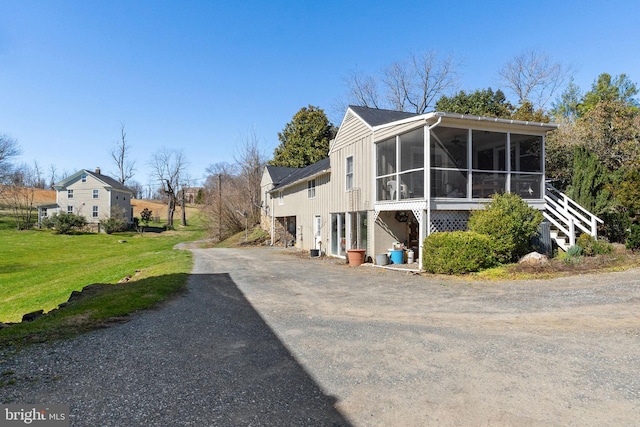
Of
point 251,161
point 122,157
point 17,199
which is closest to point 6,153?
point 17,199

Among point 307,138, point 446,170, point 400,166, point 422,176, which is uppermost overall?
point 307,138

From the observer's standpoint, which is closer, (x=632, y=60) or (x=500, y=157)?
(x=500, y=157)

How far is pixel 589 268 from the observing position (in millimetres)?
9648

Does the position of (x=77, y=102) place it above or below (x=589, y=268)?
above

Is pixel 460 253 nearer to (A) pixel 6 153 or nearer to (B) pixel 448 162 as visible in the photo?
(B) pixel 448 162

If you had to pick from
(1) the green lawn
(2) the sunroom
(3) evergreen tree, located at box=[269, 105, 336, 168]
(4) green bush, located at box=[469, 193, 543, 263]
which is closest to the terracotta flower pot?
(2) the sunroom

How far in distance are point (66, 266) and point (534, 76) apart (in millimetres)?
35395

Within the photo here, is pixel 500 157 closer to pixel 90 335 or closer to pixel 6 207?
pixel 90 335

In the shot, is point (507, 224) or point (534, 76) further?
point (534, 76)

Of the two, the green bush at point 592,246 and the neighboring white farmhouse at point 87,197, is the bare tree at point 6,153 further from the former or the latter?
the green bush at point 592,246

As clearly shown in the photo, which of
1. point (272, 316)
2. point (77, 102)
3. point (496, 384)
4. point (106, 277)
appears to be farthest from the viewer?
point (77, 102)

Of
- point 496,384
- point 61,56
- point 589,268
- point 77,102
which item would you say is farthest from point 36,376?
point 77,102

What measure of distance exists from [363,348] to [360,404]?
1.50 meters

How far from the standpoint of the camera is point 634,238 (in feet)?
36.9
